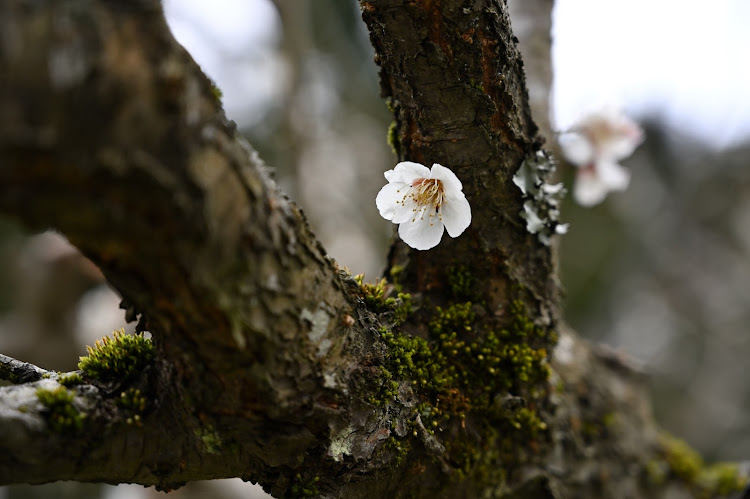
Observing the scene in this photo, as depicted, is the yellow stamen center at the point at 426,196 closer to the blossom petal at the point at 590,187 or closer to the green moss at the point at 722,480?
the blossom petal at the point at 590,187

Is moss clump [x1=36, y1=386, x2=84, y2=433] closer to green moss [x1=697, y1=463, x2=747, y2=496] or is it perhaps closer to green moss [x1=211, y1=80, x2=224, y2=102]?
green moss [x1=211, y1=80, x2=224, y2=102]

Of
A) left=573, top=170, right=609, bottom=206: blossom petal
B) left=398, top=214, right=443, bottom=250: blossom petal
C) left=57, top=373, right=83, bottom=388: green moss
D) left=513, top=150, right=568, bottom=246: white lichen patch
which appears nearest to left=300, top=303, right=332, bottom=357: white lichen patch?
left=398, top=214, right=443, bottom=250: blossom petal

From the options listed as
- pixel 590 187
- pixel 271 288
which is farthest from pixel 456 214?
pixel 590 187

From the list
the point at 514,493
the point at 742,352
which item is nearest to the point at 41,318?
the point at 514,493

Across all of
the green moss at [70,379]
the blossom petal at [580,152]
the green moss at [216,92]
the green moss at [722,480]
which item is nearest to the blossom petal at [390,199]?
the green moss at [216,92]

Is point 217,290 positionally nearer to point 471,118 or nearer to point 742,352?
point 471,118

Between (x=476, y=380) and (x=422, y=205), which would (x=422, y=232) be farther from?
(x=476, y=380)
